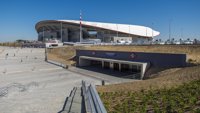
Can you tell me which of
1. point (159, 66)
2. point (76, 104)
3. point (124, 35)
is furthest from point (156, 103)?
point (124, 35)

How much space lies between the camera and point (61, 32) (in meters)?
112

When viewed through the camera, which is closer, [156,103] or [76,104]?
[156,103]

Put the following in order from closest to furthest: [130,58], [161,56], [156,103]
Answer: [156,103], [161,56], [130,58]

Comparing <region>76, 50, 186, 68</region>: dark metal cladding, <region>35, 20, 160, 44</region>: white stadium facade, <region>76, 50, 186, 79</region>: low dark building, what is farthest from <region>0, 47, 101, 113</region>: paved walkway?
<region>35, 20, 160, 44</region>: white stadium facade

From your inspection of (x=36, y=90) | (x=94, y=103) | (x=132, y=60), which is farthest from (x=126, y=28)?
(x=94, y=103)

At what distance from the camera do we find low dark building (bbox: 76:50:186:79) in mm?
27756

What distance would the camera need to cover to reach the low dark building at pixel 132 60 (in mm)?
27756

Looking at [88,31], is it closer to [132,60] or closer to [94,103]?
[132,60]

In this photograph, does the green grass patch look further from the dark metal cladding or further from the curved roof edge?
the curved roof edge

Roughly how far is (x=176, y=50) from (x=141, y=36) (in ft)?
292

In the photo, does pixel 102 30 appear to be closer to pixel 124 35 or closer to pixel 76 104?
pixel 124 35

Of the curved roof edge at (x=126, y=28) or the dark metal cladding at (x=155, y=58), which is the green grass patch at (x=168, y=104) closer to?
the dark metal cladding at (x=155, y=58)

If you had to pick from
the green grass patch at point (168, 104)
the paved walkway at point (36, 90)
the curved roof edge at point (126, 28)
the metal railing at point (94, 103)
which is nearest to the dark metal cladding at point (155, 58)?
the paved walkway at point (36, 90)

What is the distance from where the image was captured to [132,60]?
33.7m
